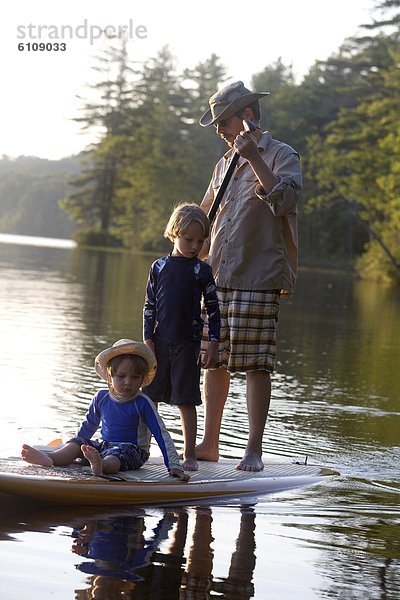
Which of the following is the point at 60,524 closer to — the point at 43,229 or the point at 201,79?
→ the point at 201,79

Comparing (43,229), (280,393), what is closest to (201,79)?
(280,393)

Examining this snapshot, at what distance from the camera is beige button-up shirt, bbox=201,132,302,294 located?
5777 millimetres

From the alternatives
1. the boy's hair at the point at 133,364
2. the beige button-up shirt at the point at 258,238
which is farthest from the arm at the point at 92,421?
the beige button-up shirt at the point at 258,238

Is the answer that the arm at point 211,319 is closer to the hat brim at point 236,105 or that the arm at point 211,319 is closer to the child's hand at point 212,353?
the child's hand at point 212,353

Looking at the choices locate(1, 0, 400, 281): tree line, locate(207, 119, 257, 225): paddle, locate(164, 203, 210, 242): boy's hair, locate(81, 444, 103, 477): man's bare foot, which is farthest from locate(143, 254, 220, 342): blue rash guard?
locate(1, 0, 400, 281): tree line

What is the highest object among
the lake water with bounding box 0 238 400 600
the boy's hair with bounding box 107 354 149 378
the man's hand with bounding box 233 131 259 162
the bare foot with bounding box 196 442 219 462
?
the man's hand with bounding box 233 131 259 162

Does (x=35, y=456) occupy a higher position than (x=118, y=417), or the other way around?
(x=118, y=417)

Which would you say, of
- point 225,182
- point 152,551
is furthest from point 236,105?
point 152,551

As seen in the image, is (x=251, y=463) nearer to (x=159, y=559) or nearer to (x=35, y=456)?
(x=35, y=456)

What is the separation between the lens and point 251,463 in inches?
223

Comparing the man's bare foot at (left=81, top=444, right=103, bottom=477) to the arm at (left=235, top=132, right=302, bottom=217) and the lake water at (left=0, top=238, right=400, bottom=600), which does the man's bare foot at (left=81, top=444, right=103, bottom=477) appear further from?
the arm at (left=235, top=132, right=302, bottom=217)

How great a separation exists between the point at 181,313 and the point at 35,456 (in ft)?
3.20

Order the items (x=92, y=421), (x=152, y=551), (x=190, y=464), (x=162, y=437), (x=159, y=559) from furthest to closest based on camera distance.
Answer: (x=190, y=464) < (x=92, y=421) < (x=162, y=437) < (x=152, y=551) < (x=159, y=559)

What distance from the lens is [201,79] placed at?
224 ft
